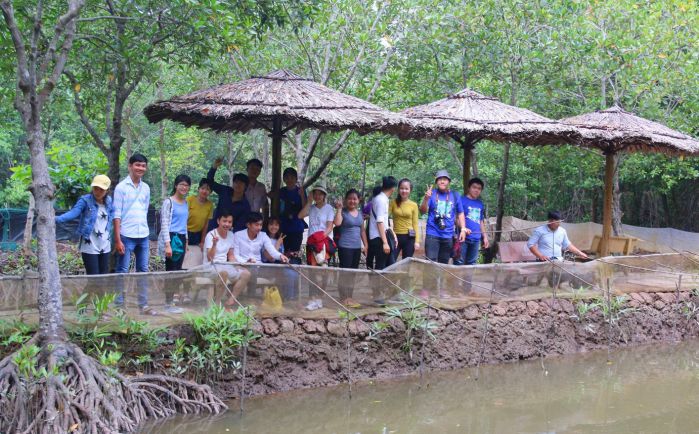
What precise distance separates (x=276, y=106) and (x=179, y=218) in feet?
4.68

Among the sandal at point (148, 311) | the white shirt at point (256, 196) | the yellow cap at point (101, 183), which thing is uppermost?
the yellow cap at point (101, 183)

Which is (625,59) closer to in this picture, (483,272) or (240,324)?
(483,272)

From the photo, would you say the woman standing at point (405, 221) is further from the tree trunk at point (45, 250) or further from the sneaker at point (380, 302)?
the tree trunk at point (45, 250)

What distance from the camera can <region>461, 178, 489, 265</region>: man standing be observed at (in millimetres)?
8406

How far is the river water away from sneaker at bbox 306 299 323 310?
2.43 feet

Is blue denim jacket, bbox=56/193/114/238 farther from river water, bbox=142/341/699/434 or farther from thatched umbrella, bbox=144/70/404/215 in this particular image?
river water, bbox=142/341/699/434

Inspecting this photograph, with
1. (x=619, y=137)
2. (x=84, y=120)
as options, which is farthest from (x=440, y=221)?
(x=84, y=120)

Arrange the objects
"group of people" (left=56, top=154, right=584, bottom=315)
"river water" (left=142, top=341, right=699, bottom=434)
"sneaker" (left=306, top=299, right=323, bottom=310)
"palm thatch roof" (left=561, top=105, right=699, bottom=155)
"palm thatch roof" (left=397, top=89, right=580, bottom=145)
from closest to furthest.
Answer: "river water" (left=142, top=341, right=699, bottom=434) < "group of people" (left=56, top=154, right=584, bottom=315) < "sneaker" (left=306, top=299, right=323, bottom=310) < "palm thatch roof" (left=397, top=89, right=580, bottom=145) < "palm thatch roof" (left=561, top=105, right=699, bottom=155)

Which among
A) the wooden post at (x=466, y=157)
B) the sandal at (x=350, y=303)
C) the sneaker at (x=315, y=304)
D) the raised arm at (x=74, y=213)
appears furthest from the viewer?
the wooden post at (x=466, y=157)

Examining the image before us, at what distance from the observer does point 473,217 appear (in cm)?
841

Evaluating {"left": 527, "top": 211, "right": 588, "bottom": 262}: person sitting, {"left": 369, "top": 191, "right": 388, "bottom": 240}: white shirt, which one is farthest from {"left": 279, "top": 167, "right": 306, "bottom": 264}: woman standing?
{"left": 527, "top": 211, "right": 588, "bottom": 262}: person sitting

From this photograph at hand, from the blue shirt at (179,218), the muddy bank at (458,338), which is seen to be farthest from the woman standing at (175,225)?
the muddy bank at (458,338)

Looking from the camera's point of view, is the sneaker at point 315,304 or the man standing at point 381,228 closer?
the sneaker at point 315,304

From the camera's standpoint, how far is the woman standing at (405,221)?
26.4 feet
